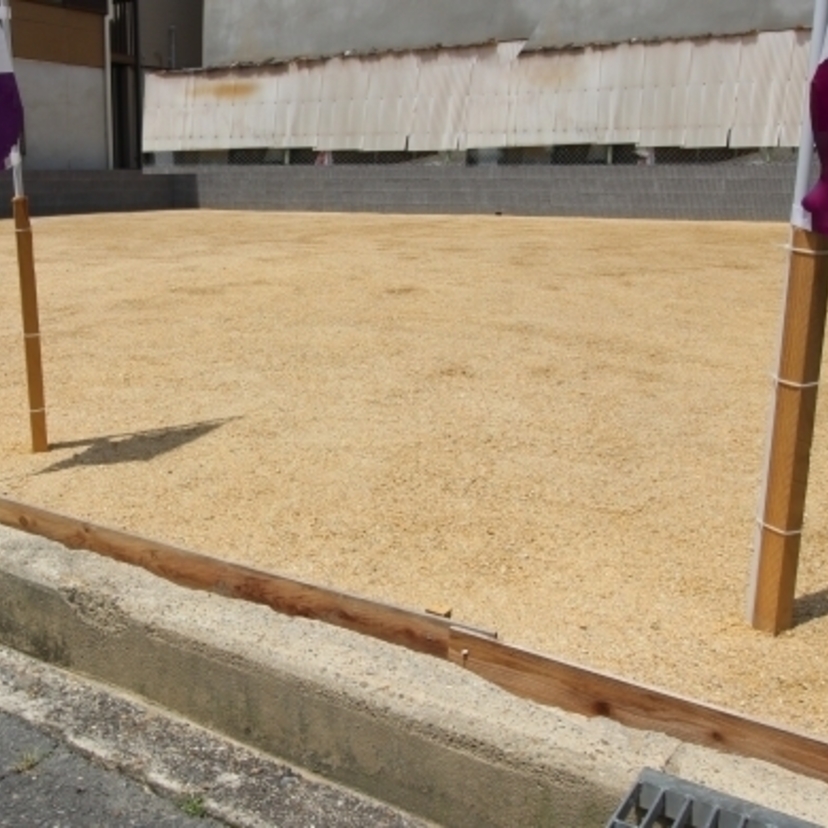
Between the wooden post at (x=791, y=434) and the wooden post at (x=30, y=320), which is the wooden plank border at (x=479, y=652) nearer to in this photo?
the wooden post at (x=791, y=434)

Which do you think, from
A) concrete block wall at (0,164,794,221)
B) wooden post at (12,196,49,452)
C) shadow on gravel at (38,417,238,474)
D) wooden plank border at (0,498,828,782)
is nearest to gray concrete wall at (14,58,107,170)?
concrete block wall at (0,164,794,221)

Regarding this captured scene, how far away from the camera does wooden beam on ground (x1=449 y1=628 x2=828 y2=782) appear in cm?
234

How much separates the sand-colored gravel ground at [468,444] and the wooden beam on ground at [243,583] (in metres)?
0.29

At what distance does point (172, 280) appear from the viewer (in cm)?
1059

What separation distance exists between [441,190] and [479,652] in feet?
55.8

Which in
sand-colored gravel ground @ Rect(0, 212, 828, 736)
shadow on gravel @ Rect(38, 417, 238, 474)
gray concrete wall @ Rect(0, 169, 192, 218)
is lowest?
shadow on gravel @ Rect(38, 417, 238, 474)

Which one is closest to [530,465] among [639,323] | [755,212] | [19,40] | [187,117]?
[639,323]

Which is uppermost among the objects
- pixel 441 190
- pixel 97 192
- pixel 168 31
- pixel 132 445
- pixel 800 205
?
pixel 168 31

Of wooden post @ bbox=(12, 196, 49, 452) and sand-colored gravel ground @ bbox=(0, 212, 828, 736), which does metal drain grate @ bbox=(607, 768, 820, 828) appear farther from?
wooden post @ bbox=(12, 196, 49, 452)

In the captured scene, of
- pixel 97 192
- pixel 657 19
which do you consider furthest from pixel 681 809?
pixel 97 192

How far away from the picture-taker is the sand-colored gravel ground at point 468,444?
3297 millimetres

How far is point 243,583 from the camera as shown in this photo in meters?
3.31

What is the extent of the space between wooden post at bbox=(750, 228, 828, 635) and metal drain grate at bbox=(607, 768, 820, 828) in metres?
0.93

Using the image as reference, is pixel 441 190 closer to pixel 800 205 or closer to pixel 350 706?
pixel 800 205
